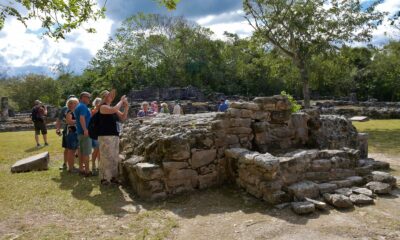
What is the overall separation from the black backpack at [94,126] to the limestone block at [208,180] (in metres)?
2.51

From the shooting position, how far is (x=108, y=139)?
7703 mm

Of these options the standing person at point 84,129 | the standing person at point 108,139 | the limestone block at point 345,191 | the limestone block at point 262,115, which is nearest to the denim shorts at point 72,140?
the standing person at point 84,129

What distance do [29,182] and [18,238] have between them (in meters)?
3.57

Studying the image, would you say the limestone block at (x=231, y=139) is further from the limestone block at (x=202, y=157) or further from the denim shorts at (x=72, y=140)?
the denim shorts at (x=72, y=140)

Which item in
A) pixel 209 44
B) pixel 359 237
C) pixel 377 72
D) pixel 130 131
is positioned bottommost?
pixel 359 237

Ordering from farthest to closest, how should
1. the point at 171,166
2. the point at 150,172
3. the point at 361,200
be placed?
the point at 171,166 < the point at 150,172 < the point at 361,200

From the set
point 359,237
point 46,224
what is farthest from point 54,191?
point 359,237

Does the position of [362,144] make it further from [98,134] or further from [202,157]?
[98,134]

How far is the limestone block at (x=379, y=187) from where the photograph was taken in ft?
21.9

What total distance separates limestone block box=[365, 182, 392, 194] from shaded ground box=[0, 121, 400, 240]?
181 mm

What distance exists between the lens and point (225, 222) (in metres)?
5.65

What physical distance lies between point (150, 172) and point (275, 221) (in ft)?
8.50

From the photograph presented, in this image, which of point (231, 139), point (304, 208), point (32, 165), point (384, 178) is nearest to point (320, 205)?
point (304, 208)

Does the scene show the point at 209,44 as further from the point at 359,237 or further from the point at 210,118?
the point at 359,237
